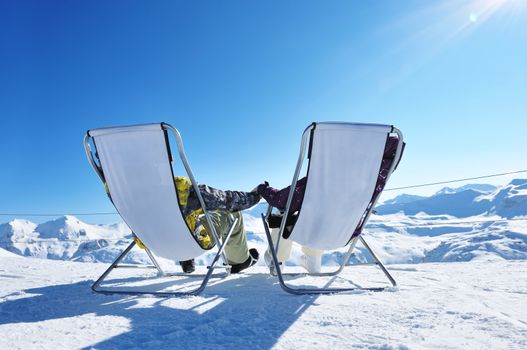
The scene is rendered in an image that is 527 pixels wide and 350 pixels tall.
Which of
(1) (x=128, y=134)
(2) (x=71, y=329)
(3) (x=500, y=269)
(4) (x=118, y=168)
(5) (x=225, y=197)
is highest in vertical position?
(1) (x=128, y=134)

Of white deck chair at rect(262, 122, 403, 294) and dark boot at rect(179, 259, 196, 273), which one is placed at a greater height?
white deck chair at rect(262, 122, 403, 294)

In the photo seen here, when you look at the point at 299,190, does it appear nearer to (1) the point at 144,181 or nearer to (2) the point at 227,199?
(2) the point at 227,199

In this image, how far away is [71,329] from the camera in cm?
133

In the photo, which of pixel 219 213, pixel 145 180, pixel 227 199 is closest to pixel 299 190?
pixel 227 199

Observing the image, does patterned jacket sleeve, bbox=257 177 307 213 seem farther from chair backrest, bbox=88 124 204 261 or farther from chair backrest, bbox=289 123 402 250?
chair backrest, bbox=88 124 204 261

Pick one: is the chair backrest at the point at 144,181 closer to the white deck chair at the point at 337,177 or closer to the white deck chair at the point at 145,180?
the white deck chair at the point at 145,180

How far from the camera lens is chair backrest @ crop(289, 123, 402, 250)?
6.40 ft

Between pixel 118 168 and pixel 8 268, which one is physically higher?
pixel 118 168

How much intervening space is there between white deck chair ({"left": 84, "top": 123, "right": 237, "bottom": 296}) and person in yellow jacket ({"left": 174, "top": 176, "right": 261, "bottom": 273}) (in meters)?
0.08

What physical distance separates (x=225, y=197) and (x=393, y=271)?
1.94 m

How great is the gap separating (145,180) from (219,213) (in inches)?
27.1

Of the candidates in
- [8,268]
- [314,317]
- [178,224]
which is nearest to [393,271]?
[314,317]

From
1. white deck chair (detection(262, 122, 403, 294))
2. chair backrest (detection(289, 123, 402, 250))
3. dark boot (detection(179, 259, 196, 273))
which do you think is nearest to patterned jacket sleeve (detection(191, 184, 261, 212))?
white deck chair (detection(262, 122, 403, 294))

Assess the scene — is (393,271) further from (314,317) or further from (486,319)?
(314,317)
